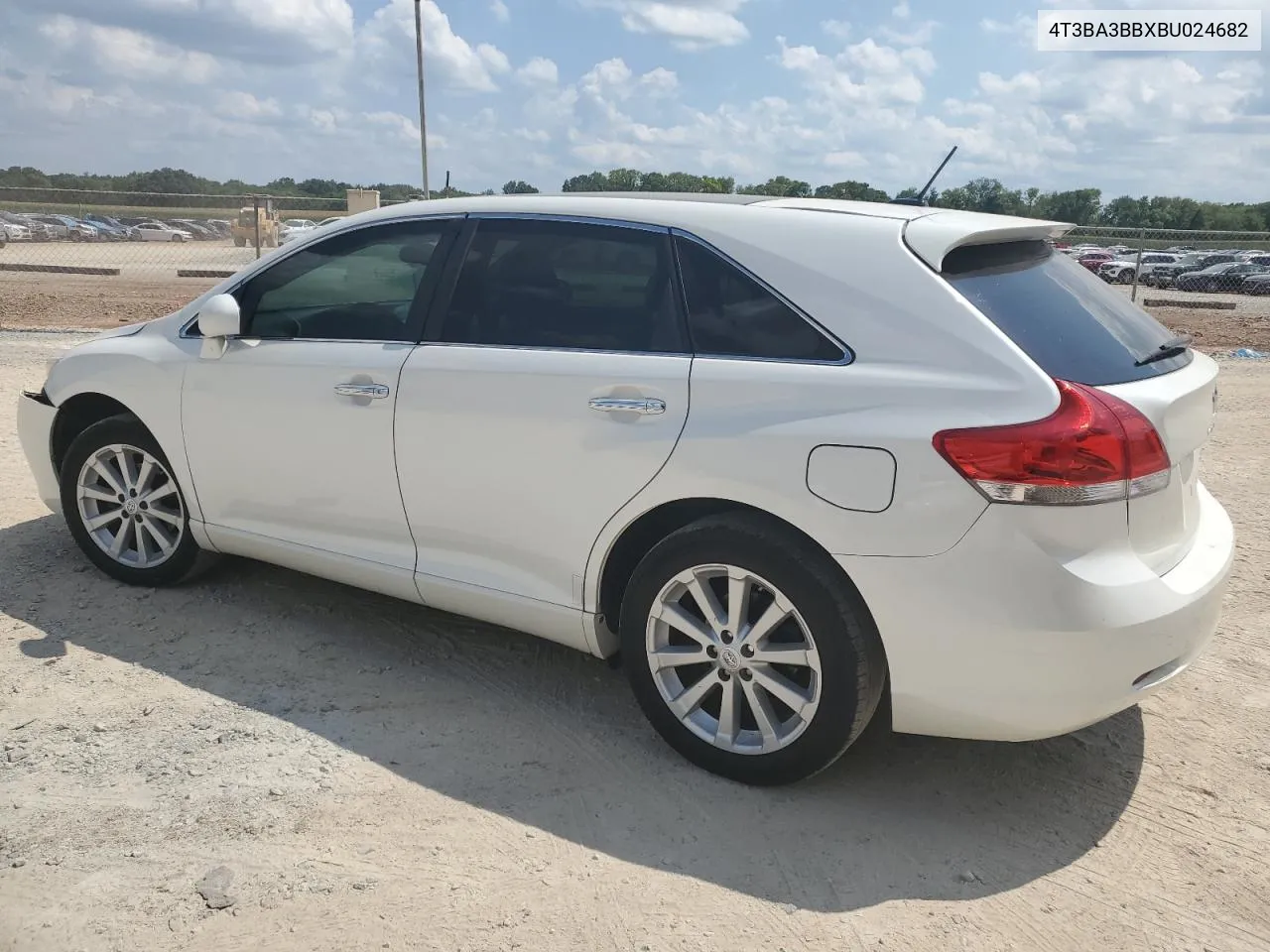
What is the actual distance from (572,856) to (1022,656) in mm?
1339

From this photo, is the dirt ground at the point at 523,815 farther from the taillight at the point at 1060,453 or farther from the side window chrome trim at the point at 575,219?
the side window chrome trim at the point at 575,219

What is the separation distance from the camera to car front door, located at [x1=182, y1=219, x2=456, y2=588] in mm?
3883

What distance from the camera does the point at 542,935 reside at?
2.65 m

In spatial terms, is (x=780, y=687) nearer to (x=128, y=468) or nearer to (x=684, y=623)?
(x=684, y=623)

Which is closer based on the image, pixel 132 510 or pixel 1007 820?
pixel 1007 820

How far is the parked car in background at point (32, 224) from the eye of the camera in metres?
45.0

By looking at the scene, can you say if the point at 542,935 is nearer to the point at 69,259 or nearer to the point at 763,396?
the point at 763,396

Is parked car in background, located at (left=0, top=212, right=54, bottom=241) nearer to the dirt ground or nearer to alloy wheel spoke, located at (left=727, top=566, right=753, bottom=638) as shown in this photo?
the dirt ground

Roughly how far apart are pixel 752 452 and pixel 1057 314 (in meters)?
0.97

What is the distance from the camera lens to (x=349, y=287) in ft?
13.9

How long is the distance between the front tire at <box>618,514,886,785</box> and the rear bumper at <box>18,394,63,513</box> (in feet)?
10.2

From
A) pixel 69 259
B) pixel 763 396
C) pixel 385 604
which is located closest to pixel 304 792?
pixel 385 604

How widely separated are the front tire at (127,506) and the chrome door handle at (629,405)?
7.15 ft

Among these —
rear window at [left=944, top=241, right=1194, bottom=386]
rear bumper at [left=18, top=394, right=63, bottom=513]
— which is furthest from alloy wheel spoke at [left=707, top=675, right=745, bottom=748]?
rear bumper at [left=18, top=394, right=63, bottom=513]
